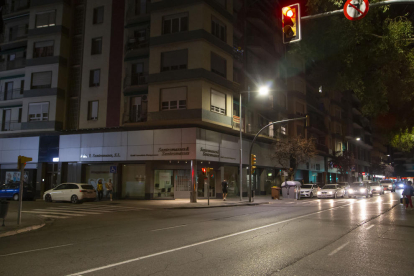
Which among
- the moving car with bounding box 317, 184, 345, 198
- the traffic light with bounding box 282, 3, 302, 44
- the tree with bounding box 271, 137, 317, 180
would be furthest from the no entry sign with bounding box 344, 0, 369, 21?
the tree with bounding box 271, 137, 317, 180

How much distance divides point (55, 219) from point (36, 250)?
8611mm

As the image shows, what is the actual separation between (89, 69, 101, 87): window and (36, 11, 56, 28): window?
6297 millimetres

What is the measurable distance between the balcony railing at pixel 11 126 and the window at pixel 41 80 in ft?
13.6

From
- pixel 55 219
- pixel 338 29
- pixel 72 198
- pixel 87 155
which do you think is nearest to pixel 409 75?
pixel 338 29

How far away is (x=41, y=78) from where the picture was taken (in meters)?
33.0

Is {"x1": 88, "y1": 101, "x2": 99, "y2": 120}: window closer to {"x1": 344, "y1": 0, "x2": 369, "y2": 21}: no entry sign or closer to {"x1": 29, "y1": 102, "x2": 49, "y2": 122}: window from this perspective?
{"x1": 29, "y1": 102, "x2": 49, "y2": 122}: window

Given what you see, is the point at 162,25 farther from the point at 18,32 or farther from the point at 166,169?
the point at 18,32

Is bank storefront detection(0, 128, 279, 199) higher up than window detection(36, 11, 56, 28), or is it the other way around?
window detection(36, 11, 56, 28)

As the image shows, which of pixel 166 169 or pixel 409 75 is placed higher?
pixel 409 75

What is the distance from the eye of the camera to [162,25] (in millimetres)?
29219

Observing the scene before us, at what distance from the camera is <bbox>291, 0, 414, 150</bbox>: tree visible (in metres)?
11.9

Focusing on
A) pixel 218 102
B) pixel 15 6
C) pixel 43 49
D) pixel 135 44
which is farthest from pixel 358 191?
pixel 15 6

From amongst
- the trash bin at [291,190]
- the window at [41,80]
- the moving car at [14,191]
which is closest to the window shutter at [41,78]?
the window at [41,80]

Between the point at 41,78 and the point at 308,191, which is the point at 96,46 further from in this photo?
the point at 308,191
